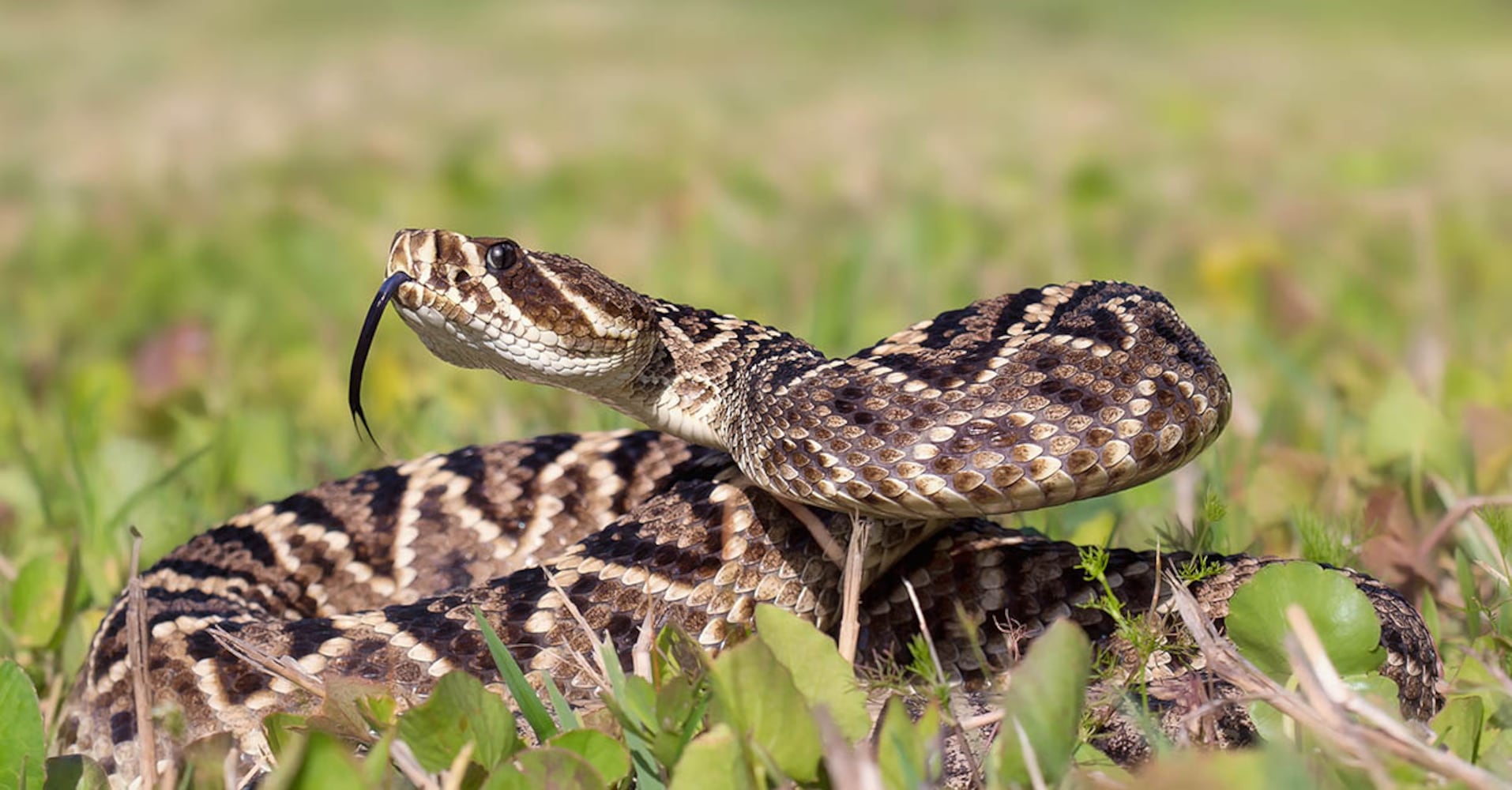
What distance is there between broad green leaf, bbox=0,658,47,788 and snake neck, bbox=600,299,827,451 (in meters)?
1.52

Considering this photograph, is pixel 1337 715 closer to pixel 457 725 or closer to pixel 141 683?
pixel 457 725

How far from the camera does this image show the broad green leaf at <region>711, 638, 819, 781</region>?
2.18 m

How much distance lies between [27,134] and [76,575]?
1100 cm

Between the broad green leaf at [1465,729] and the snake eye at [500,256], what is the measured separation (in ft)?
7.04

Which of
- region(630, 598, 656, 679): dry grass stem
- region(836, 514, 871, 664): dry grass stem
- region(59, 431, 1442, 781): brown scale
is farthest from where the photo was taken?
region(59, 431, 1442, 781): brown scale

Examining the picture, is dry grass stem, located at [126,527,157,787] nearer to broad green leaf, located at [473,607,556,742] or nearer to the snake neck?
broad green leaf, located at [473,607,556,742]

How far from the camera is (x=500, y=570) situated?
13.2ft

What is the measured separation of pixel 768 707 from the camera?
220 centimetres

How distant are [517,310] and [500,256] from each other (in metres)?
0.13

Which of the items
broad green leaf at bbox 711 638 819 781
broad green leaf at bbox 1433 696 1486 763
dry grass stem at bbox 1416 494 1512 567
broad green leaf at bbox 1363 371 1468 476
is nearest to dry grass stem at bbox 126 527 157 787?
broad green leaf at bbox 711 638 819 781

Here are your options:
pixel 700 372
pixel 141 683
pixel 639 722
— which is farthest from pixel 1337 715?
pixel 700 372

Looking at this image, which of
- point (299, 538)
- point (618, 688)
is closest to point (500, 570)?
point (299, 538)

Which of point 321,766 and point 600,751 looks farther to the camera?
point 600,751

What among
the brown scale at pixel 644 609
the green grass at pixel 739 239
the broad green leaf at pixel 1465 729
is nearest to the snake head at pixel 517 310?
the brown scale at pixel 644 609
